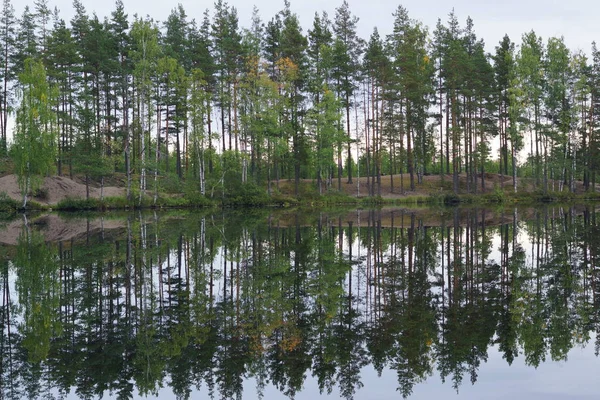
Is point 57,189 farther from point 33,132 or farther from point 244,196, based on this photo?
point 244,196

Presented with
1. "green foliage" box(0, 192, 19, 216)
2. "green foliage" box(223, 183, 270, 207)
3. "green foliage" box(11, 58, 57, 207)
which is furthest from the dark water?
"green foliage" box(223, 183, 270, 207)

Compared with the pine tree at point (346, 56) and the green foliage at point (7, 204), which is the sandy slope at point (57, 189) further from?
the pine tree at point (346, 56)

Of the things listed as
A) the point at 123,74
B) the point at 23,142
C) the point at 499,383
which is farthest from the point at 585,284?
the point at 123,74

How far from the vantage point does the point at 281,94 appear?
5238 cm

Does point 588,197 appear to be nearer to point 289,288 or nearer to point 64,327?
point 289,288

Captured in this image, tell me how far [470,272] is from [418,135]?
152ft

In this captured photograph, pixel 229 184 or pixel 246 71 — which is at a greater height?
pixel 246 71

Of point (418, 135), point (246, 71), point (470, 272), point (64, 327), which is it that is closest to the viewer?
point (64, 327)

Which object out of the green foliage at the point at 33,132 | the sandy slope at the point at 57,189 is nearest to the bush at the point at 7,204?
the green foliage at the point at 33,132

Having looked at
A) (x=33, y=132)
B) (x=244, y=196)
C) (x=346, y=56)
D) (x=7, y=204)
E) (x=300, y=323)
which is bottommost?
(x=300, y=323)

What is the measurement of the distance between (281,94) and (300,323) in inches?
1797

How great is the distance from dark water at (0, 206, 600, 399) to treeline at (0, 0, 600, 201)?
3198 cm

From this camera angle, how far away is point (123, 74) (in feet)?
171

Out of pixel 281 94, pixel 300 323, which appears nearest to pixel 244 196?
pixel 281 94
